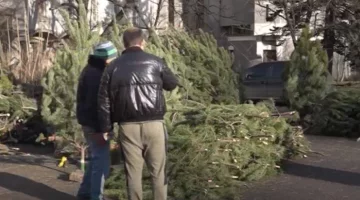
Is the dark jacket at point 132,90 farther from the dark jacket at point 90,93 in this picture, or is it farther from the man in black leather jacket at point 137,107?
the dark jacket at point 90,93

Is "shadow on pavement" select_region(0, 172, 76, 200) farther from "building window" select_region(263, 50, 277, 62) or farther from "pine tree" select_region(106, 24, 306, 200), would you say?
"building window" select_region(263, 50, 277, 62)

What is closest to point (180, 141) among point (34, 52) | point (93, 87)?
point (93, 87)

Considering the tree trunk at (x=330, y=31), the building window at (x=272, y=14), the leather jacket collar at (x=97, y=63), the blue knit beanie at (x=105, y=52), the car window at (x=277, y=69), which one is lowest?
the car window at (x=277, y=69)

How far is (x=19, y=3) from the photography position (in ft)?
97.0

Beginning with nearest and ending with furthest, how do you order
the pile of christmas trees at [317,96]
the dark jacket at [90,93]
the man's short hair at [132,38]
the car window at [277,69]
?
the man's short hair at [132,38], the dark jacket at [90,93], the pile of christmas trees at [317,96], the car window at [277,69]

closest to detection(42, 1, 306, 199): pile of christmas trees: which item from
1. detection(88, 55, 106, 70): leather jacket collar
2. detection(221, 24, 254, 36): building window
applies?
detection(88, 55, 106, 70): leather jacket collar

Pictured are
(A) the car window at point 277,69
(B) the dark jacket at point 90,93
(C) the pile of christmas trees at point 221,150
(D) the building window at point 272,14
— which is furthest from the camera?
(D) the building window at point 272,14

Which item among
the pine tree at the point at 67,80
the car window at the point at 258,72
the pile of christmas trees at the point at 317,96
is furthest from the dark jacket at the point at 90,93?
the car window at the point at 258,72

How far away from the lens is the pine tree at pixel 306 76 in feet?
45.3

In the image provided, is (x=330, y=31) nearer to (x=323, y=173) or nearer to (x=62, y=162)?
(x=323, y=173)

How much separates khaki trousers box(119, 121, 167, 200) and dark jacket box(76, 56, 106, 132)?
0.69 meters

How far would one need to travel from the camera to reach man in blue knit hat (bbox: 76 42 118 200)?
23.1 feet

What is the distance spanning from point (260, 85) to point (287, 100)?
925 cm

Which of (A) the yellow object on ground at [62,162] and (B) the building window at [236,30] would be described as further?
(B) the building window at [236,30]
